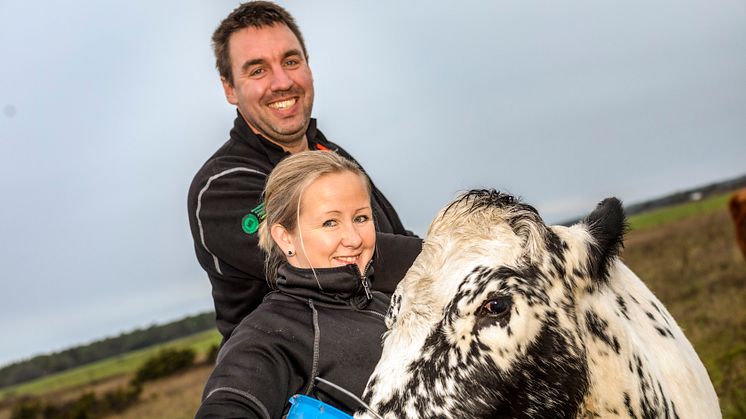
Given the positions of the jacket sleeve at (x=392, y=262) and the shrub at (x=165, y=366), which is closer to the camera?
the jacket sleeve at (x=392, y=262)

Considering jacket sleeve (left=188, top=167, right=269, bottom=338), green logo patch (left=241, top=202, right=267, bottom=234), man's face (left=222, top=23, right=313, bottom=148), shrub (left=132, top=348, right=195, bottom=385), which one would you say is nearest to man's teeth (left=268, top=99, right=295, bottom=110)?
man's face (left=222, top=23, right=313, bottom=148)

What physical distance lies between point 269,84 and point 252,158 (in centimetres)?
47

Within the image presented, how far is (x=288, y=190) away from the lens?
298 cm

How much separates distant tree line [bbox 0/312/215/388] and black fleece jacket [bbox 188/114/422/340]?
73.5 m

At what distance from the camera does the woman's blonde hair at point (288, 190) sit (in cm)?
297

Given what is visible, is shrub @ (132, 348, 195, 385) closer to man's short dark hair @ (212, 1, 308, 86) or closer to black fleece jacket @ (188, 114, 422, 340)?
man's short dark hair @ (212, 1, 308, 86)

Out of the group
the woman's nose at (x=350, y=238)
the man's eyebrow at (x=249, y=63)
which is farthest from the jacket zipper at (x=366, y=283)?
the man's eyebrow at (x=249, y=63)

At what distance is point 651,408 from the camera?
2.35m

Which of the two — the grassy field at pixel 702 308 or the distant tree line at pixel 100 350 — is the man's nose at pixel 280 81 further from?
the distant tree line at pixel 100 350

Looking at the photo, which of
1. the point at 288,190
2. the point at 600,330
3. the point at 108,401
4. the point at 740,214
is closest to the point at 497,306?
the point at 600,330

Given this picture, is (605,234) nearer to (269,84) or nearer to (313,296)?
(313,296)

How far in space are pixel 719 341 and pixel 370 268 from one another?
11.7m

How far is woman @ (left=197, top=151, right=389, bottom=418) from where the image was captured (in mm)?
2588

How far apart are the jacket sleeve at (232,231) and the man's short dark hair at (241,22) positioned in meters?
0.87
